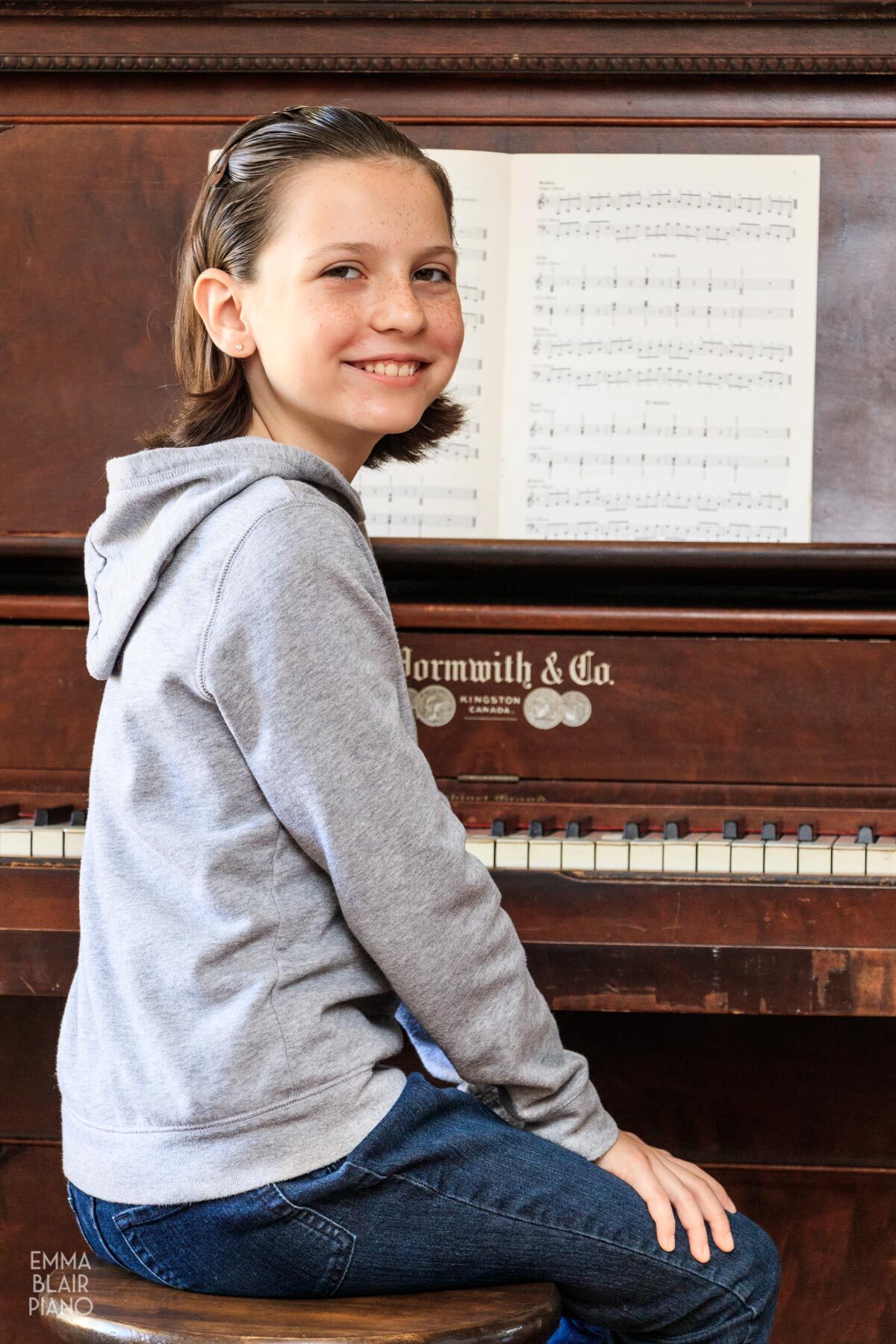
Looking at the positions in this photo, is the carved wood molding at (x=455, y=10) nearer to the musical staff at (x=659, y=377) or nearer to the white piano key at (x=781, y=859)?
the musical staff at (x=659, y=377)

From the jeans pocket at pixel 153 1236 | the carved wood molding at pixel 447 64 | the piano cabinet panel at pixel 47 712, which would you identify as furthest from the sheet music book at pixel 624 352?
the jeans pocket at pixel 153 1236

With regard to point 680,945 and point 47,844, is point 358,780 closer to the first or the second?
point 680,945

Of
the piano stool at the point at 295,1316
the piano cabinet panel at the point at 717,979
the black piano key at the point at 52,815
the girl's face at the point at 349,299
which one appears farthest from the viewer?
the black piano key at the point at 52,815

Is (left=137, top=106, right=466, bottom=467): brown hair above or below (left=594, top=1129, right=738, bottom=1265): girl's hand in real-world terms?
above

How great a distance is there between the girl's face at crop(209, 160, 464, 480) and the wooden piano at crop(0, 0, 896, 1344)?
0.56m

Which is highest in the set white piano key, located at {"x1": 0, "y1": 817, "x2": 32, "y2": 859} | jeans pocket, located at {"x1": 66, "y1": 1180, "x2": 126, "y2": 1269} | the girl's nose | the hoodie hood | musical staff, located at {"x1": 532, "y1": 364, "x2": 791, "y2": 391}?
musical staff, located at {"x1": 532, "y1": 364, "x2": 791, "y2": 391}

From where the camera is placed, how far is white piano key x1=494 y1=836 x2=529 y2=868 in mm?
1595

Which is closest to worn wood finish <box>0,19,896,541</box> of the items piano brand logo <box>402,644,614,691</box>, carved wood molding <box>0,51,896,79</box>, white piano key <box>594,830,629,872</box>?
carved wood molding <box>0,51,896,79</box>

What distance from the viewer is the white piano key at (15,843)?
1.64 m

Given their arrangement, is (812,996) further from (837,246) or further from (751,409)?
(837,246)

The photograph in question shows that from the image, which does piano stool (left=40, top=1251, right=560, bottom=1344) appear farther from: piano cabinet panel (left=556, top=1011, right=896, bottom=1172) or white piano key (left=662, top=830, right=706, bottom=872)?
piano cabinet panel (left=556, top=1011, right=896, bottom=1172)

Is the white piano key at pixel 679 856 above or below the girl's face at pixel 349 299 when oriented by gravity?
below

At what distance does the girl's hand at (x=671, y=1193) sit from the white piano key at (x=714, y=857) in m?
0.43

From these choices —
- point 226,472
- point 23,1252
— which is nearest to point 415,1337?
point 226,472
